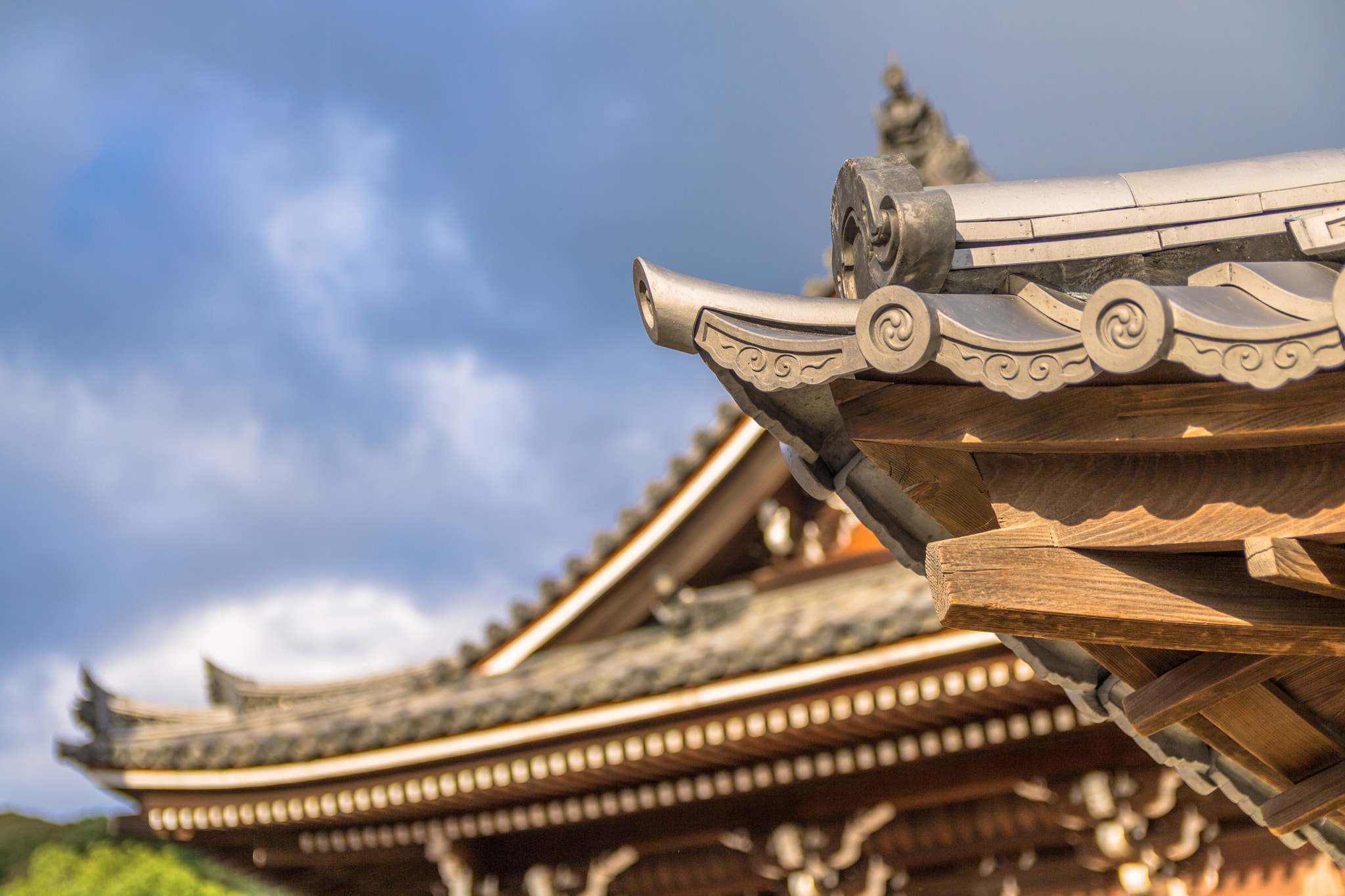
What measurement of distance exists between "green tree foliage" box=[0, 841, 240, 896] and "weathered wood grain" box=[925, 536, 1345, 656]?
77.2ft

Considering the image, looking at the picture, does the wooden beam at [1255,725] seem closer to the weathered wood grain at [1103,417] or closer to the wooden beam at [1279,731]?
the wooden beam at [1279,731]

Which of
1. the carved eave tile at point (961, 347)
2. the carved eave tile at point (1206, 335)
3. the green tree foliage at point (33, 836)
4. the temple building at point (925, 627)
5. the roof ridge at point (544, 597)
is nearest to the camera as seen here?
the carved eave tile at point (1206, 335)

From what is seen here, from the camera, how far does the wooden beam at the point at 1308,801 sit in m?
1.98

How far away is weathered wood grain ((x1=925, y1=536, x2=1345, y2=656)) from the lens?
1.60 m

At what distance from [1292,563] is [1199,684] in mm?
408

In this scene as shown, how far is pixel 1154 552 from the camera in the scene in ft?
5.36

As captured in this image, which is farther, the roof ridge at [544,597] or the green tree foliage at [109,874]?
the green tree foliage at [109,874]

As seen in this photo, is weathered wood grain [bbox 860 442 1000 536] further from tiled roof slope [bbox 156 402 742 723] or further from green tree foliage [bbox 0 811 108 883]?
green tree foliage [bbox 0 811 108 883]

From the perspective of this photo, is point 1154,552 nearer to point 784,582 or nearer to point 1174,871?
point 1174,871

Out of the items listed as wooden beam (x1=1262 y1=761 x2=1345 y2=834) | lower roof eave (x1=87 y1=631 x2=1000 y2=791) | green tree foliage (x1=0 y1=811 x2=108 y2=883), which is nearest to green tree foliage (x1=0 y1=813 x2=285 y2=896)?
green tree foliage (x1=0 y1=811 x2=108 y2=883)

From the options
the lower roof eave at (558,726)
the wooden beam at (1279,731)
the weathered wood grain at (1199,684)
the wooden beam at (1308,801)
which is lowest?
the wooden beam at (1308,801)

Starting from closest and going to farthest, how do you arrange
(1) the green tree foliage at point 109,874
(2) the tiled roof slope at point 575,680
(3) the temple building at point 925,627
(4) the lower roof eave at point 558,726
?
(3) the temple building at point 925,627 < (4) the lower roof eave at point 558,726 < (2) the tiled roof slope at point 575,680 < (1) the green tree foliage at point 109,874

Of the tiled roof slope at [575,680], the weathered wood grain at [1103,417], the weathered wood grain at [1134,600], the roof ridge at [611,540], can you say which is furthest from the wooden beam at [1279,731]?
the roof ridge at [611,540]

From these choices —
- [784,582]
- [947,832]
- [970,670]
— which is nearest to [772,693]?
[970,670]
